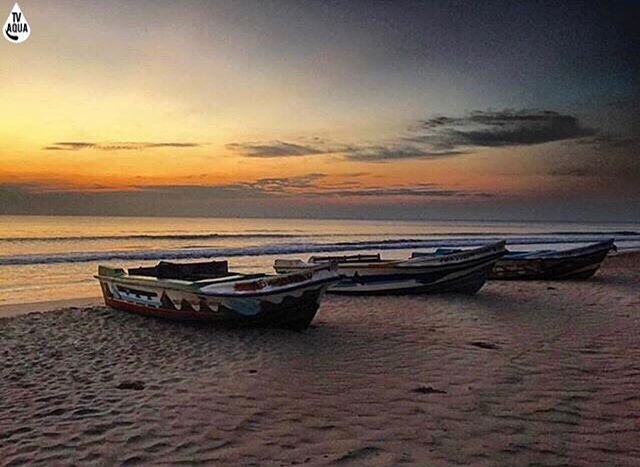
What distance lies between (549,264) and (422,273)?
205 inches

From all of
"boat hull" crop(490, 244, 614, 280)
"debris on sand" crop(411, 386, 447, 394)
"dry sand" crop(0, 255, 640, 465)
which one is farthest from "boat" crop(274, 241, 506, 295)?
"debris on sand" crop(411, 386, 447, 394)

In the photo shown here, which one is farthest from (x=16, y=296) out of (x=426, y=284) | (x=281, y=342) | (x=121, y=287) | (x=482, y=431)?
(x=482, y=431)

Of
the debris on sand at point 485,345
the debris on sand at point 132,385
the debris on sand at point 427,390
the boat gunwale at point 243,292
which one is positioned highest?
the boat gunwale at point 243,292

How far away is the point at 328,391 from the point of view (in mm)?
5234

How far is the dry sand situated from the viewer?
3.87 metres

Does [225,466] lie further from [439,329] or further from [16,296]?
[16,296]

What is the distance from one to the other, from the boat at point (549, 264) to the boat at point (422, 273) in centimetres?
359

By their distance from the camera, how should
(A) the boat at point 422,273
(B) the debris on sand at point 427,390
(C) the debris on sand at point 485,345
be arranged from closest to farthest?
(B) the debris on sand at point 427,390, (C) the debris on sand at point 485,345, (A) the boat at point 422,273

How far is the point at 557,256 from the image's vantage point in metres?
14.8

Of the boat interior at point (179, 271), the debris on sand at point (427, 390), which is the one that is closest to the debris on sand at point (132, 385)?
the debris on sand at point (427, 390)

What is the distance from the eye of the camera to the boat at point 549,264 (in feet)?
48.4

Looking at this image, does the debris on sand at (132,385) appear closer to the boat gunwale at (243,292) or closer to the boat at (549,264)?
the boat gunwale at (243,292)

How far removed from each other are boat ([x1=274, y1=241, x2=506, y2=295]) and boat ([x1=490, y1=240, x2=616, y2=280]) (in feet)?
11.8

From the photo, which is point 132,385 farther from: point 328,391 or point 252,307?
point 252,307
